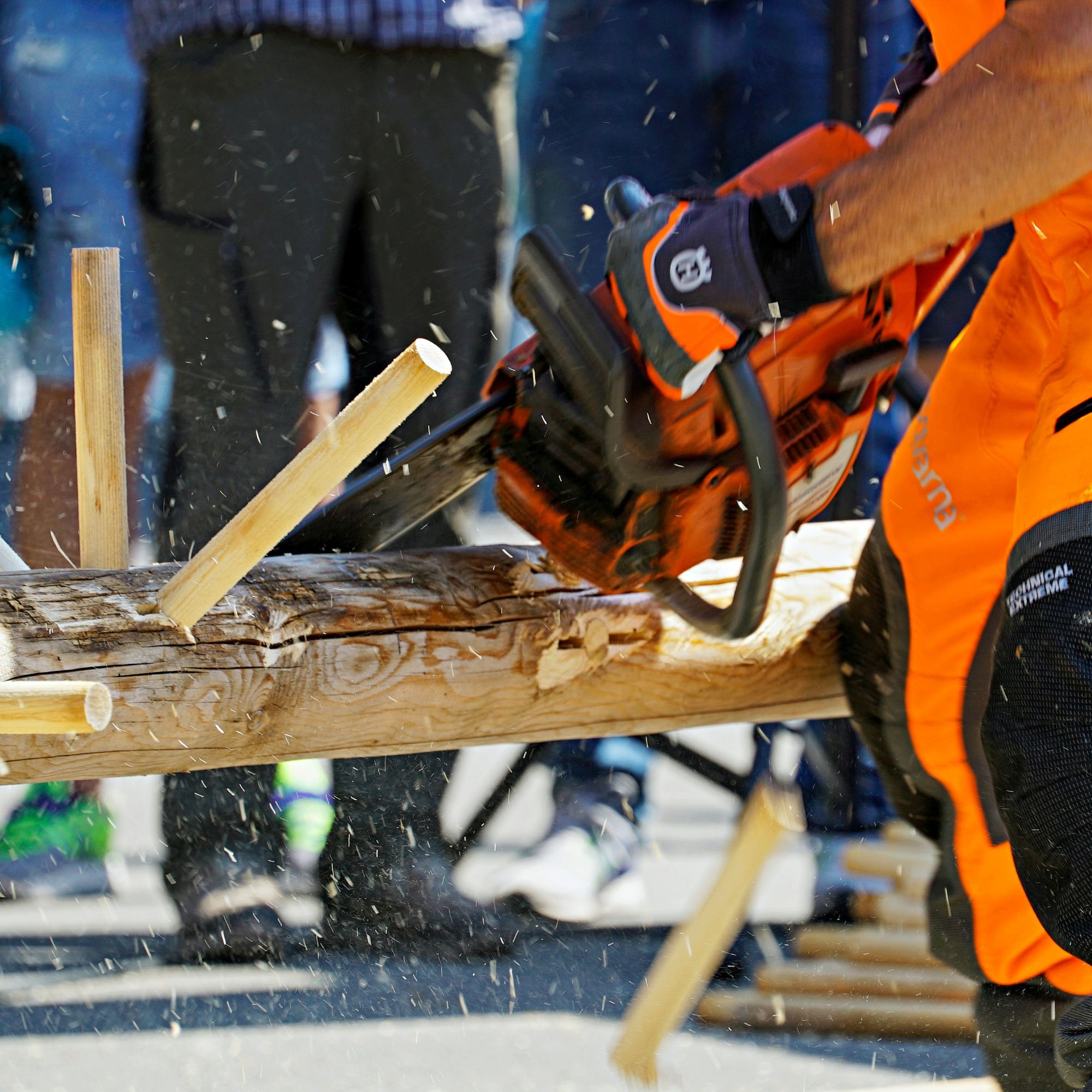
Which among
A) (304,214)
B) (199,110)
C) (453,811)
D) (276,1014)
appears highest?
(199,110)

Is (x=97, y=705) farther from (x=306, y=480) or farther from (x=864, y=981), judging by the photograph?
(x=864, y=981)

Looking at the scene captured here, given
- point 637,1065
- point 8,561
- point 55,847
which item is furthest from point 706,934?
point 55,847

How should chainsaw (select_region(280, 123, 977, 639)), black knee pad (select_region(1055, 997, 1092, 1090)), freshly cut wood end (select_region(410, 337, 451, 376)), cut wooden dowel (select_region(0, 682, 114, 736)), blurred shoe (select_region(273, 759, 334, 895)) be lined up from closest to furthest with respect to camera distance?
cut wooden dowel (select_region(0, 682, 114, 736)), freshly cut wood end (select_region(410, 337, 451, 376)), black knee pad (select_region(1055, 997, 1092, 1090)), chainsaw (select_region(280, 123, 977, 639)), blurred shoe (select_region(273, 759, 334, 895))

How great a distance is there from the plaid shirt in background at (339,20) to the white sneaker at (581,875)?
1468 millimetres

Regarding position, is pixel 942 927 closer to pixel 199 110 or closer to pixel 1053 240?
pixel 1053 240

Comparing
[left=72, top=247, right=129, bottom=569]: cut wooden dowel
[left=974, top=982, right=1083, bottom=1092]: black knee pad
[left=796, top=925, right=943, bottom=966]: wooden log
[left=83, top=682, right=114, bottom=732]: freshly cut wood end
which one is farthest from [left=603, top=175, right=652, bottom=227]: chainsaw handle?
[left=796, top=925, right=943, bottom=966]: wooden log

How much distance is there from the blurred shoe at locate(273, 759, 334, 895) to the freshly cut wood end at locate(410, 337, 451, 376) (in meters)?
1.34

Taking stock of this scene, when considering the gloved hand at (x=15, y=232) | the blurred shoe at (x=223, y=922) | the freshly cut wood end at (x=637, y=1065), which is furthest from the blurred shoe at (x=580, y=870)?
the gloved hand at (x=15, y=232)

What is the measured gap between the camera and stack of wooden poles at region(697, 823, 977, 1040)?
2.03m

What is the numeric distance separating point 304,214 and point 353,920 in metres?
1.26

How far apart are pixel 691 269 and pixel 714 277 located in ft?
0.09

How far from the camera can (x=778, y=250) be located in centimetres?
117

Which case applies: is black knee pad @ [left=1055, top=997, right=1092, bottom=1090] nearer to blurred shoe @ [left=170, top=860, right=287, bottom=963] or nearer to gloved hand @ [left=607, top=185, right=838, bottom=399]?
gloved hand @ [left=607, top=185, right=838, bottom=399]

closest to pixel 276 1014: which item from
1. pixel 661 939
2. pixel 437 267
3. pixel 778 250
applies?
pixel 661 939
